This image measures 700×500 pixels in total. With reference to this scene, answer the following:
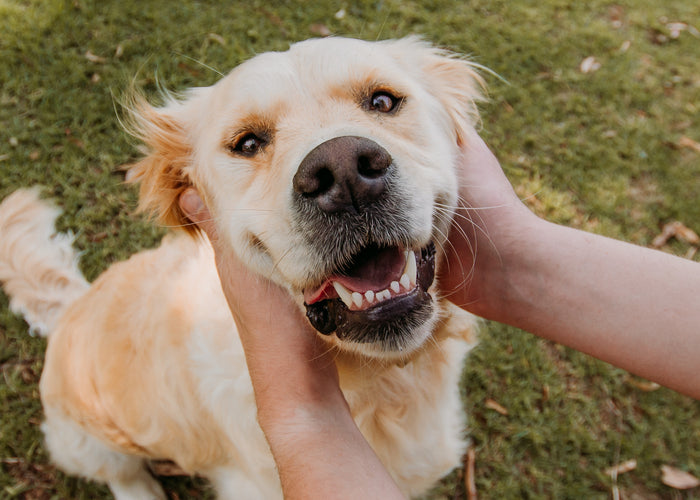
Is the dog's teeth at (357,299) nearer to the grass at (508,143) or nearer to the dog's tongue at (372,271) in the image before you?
the dog's tongue at (372,271)

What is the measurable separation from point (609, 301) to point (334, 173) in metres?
1.20

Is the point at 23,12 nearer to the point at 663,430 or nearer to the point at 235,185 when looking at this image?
the point at 235,185

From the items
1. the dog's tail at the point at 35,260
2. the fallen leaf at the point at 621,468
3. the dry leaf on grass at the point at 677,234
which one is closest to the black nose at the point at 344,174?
the dog's tail at the point at 35,260

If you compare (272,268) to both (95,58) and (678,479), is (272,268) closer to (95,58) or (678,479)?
(678,479)

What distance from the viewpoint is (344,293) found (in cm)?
167

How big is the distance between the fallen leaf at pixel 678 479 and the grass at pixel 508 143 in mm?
40

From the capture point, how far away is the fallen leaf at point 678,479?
10.8 ft

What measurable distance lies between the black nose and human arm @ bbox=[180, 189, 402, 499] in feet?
1.85

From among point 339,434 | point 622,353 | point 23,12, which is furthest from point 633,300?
point 23,12

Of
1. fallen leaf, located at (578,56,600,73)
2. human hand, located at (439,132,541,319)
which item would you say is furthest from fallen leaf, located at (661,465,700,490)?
fallen leaf, located at (578,56,600,73)

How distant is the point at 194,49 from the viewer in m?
4.65

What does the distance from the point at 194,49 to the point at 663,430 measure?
4.84 metres

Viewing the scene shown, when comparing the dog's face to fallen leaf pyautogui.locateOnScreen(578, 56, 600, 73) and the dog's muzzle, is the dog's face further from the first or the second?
fallen leaf pyautogui.locateOnScreen(578, 56, 600, 73)

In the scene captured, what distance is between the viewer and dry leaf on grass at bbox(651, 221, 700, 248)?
425cm
